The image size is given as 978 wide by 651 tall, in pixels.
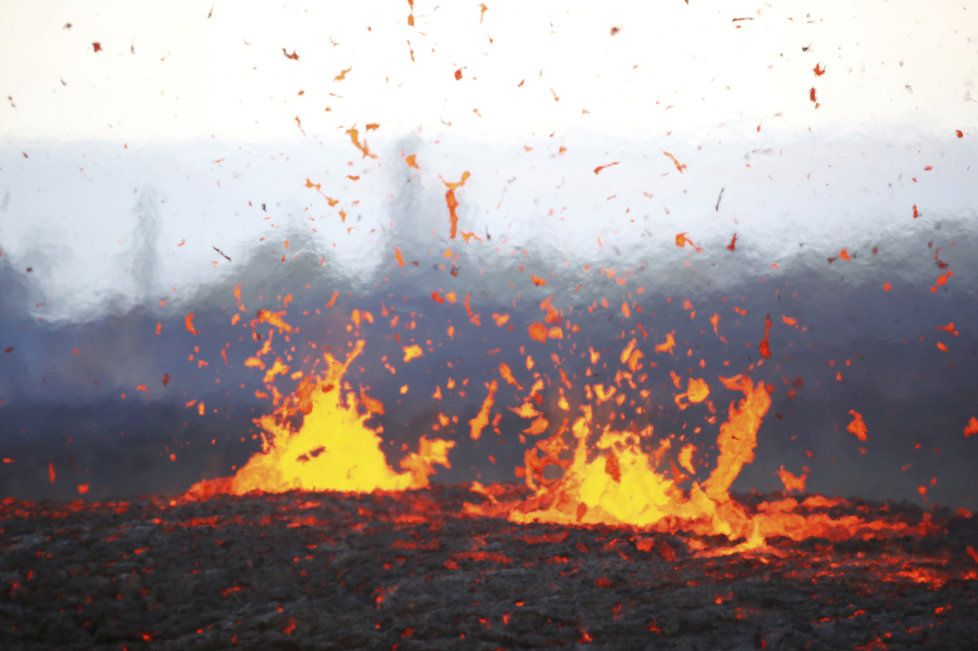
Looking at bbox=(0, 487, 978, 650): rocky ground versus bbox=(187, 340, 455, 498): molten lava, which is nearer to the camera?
bbox=(0, 487, 978, 650): rocky ground

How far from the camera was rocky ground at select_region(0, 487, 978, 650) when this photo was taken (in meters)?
5.17

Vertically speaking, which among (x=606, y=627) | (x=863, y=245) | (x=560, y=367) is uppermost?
(x=863, y=245)

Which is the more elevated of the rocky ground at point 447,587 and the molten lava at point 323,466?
the rocky ground at point 447,587

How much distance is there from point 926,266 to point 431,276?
1013cm

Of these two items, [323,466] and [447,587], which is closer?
[447,587]

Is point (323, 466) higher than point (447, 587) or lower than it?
lower

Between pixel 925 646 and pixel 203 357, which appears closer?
pixel 925 646

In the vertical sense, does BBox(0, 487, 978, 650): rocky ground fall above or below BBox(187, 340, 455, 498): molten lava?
above

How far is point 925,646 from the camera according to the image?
15.7 ft

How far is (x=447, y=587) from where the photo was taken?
20.0ft

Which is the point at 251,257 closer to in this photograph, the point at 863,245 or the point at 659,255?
the point at 659,255

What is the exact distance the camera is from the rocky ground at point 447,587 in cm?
517

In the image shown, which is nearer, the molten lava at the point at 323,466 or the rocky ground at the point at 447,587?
the rocky ground at the point at 447,587

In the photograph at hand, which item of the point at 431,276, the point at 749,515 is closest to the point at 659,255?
the point at 431,276
